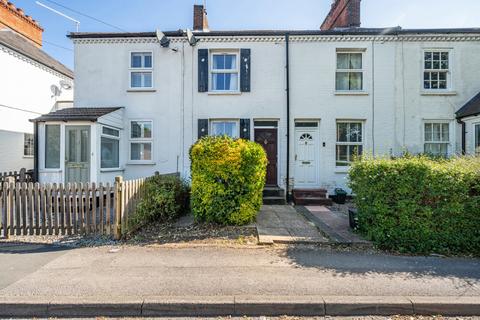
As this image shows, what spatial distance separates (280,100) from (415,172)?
6.79m

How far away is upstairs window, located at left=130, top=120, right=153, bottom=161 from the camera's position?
38.0 ft

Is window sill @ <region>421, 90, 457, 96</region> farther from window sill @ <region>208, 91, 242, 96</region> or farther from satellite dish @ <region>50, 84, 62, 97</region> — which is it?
satellite dish @ <region>50, 84, 62, 97</region>

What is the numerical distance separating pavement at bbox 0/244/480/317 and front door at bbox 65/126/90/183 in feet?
16.0

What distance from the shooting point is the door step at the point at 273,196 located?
1038 centimetres

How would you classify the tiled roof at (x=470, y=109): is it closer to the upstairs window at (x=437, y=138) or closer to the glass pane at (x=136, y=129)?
the upstairs window at (x=437, y=138)

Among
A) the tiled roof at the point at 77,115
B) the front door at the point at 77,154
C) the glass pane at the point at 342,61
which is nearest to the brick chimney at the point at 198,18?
the tiled roof at the point at 77,115

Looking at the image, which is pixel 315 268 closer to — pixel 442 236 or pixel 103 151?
pixel 442 236

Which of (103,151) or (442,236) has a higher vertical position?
(103,151)

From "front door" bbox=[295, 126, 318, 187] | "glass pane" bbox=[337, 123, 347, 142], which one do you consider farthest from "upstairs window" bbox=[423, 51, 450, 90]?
"front door" bbox=[295, 126, 318, 187]

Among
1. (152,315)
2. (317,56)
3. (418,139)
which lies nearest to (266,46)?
(317,56)

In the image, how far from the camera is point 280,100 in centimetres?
1141

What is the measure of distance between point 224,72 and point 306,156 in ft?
16.2

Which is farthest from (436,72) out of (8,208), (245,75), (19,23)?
(19,23)

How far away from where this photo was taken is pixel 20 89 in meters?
13.7
